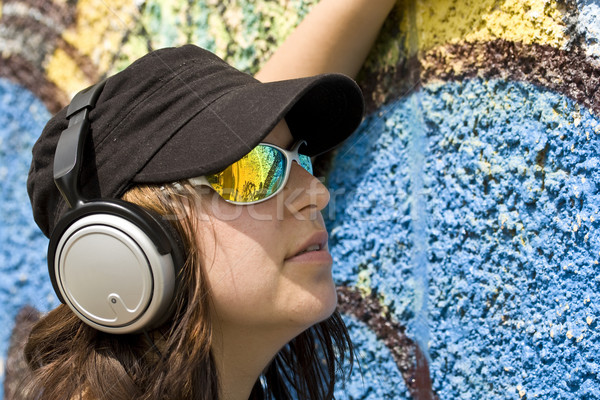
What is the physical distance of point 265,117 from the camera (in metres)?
1.15

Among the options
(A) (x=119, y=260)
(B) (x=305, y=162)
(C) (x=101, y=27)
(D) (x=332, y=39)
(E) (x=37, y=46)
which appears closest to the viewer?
(A) (x=119, y=260)

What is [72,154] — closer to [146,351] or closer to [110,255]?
[110,255]

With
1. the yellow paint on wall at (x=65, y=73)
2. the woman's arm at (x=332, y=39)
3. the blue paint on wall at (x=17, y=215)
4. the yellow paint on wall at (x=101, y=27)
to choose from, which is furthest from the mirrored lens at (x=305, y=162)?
the blue paint on wall at (x=17, y=215)

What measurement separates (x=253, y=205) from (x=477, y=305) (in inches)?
24.6

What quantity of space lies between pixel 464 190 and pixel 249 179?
1.90 feet

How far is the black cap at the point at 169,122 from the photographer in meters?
1.17

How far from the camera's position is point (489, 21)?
144cm

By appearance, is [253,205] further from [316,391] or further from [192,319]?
[316,391]

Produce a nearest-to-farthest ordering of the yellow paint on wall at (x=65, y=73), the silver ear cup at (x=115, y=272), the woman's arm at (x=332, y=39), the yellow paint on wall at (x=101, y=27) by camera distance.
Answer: the silver ear cup at (x=115, y=272)
the woman's arm at (x=332, y=39)
the yellow paint on wall at (x=101, y=27)
the yellow paint on wall at (x=65, y=73)

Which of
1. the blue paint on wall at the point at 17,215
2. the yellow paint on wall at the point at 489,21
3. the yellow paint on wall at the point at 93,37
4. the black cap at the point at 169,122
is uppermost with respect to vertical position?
the yellow paint on wall at the point at 489,21

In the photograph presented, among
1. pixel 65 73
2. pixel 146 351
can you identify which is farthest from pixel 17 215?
pixel 146 351

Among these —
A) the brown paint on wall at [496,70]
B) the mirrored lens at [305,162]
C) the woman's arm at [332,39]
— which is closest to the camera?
the brown paint on wall at [496,70]

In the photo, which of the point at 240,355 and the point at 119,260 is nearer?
the point at 119,260

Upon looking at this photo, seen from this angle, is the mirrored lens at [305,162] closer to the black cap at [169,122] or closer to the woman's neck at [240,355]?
the black cap at [169,122]
